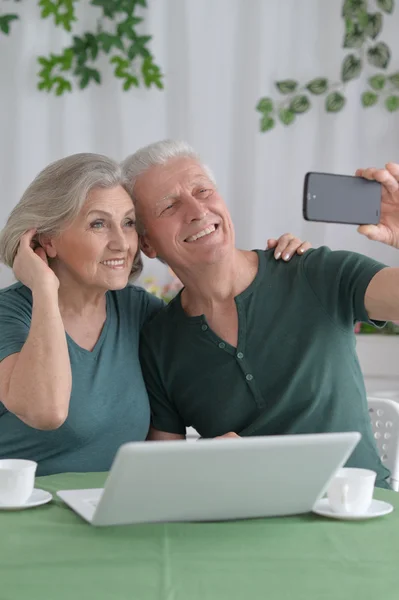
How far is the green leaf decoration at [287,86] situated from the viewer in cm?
322

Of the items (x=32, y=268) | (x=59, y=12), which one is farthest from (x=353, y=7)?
(x=32, y=268)

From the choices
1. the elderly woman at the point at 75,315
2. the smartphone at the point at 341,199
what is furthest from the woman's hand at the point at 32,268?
the smartphone at the point at 341,199

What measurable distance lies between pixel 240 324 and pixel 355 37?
69.7 inches

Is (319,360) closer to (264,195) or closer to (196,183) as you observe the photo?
(196,183)

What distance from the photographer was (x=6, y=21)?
3.25m

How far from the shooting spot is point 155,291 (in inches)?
126

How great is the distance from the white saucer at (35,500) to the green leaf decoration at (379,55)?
2.38 meters

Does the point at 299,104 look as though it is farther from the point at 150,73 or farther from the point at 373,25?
the point at 150,73

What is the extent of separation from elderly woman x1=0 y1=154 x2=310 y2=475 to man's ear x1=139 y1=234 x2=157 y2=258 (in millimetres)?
48

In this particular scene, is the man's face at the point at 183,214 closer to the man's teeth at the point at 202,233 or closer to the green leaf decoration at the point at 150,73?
the man's teeth at the point at 202,233

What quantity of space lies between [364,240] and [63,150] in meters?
1.19

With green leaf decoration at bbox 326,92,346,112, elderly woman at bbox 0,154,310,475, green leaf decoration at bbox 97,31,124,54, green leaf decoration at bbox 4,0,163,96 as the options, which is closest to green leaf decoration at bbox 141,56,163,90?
green leaf decoration at bbox 4,0,163,96

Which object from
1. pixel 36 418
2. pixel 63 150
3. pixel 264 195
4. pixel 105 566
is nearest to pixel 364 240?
pixel 264 195

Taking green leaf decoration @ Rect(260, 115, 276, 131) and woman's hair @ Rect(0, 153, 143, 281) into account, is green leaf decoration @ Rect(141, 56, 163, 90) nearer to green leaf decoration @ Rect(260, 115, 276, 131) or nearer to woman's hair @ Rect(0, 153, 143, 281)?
green leaf decoration @ Rect(260, 115, 276, 131)
